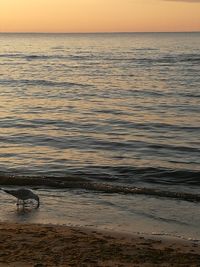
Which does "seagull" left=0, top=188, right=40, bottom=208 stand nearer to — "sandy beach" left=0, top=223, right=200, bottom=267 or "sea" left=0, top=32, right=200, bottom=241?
"sea" left=0, top=32, right=200, bottom=241

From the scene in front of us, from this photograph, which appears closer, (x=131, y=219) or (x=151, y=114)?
(x=131, y=219)

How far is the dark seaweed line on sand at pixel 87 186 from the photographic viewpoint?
12781 millimetres

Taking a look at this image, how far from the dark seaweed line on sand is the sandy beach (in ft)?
11.1

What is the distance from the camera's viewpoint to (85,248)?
843 cm

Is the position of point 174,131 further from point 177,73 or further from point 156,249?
point 177,73

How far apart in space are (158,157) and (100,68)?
130ft

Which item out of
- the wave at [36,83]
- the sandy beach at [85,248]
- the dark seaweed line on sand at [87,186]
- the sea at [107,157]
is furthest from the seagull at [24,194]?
the wave at [36,83]

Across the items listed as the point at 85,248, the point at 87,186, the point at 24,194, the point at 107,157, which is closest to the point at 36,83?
the point at 107,157

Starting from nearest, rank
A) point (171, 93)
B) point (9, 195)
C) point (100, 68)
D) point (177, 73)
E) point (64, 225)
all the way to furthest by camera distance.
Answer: point (64, 225) → point (9, 195) → point (171, 93) → point (177, 73) → point (100, 68)

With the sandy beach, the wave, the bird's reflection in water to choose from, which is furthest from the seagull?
→ the wave

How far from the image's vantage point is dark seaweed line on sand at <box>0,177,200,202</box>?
1278cm

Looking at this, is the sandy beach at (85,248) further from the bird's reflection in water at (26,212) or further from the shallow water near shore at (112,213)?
the bird's reflection in water at (26,212)

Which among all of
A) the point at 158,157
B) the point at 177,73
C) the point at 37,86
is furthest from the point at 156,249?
the point at 177,73

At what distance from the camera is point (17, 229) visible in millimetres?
9461
